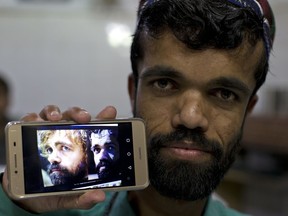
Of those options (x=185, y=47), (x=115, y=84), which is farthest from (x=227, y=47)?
(x=115, y=84)

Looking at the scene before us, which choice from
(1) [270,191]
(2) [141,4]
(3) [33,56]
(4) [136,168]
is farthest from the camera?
(3) [33,56]

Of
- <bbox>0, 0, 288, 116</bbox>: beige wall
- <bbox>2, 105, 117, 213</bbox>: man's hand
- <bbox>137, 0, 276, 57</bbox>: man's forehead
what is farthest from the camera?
<bbox>0, 0, 288, 116</bbox>: beige wall

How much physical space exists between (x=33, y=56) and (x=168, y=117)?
7.60ft

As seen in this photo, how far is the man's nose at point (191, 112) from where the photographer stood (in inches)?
24.8

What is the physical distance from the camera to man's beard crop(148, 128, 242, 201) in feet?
2.15

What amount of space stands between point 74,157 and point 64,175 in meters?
0.03

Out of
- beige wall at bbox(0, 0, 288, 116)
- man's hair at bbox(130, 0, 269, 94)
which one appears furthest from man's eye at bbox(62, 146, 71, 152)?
beige wall at bbox(0, 0, 288, 116)

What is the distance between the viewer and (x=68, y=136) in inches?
24.7

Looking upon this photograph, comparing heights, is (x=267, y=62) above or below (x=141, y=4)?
below

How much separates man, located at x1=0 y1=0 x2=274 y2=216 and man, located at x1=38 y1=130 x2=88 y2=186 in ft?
0.09

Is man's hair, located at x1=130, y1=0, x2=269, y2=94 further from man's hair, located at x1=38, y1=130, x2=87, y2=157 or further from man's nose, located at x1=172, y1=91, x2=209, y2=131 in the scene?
man's hair, located at x1=38, y1=130, x2=87, y2=157

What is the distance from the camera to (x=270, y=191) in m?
2.26

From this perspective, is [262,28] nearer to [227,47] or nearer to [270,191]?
[227,47]

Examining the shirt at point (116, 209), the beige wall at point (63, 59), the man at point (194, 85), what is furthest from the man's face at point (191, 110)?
the beige wall at point (63, 59)
